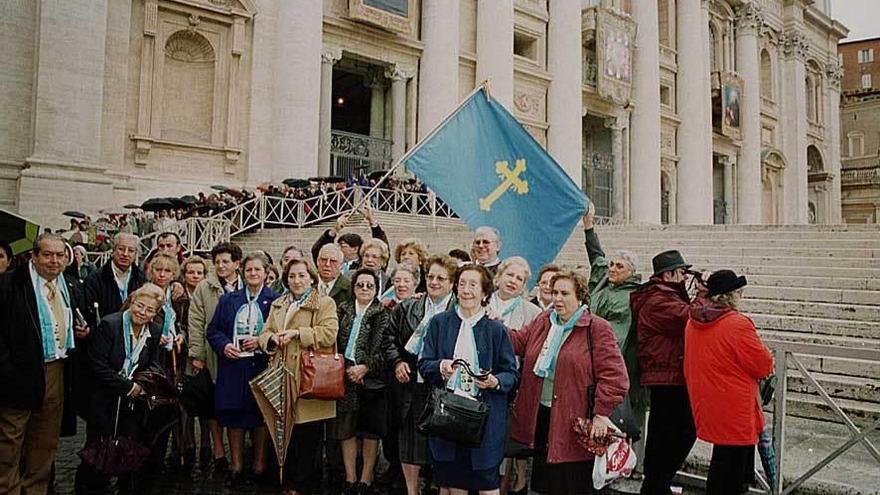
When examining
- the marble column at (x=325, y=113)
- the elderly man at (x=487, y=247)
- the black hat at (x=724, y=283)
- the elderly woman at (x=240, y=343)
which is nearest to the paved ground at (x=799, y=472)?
the elderly woman at (x=240, y=343)

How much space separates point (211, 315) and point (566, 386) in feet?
9.21

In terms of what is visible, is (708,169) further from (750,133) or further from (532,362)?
(532,362)

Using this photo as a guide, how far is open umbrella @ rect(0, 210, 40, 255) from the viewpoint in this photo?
4.29 metres

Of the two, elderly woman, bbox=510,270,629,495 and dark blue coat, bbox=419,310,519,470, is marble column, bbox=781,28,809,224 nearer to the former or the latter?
elderly woman, bbox=510,270,629,495

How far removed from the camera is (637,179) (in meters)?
25.9

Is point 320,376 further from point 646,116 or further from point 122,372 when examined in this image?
point 646,116

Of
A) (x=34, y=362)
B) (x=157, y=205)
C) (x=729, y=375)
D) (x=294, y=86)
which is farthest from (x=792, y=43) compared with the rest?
(x=34, y=362)

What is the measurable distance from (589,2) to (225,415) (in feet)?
81.2

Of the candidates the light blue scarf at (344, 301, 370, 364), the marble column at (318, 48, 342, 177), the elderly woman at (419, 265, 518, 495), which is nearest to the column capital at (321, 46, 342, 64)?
the marble column at (318, 48, 342, 177)

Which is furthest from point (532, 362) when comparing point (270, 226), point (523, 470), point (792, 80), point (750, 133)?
point (792, 80)

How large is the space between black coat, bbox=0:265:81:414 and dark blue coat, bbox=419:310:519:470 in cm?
232

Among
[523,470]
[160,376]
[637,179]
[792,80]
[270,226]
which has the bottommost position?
[523,470]

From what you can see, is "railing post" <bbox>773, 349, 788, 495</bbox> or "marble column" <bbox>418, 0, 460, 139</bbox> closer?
"railing post" <bbox>773, 349, 788, 495</bbox>

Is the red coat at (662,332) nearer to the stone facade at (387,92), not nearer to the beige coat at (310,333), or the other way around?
the beige coat at (310,333)
